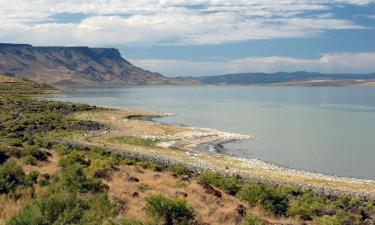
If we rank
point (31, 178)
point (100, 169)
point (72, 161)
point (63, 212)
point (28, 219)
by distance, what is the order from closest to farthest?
1. point (28, 219)
2. point (63, 212)
3. point (31, 178)
4. point (100, 169)
5. point (72, 161)

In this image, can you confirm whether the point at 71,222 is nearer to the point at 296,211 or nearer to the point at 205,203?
the point at 205,203

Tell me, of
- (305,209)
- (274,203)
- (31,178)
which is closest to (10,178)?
(31,178)

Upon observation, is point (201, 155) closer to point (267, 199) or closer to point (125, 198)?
point (267, 199)

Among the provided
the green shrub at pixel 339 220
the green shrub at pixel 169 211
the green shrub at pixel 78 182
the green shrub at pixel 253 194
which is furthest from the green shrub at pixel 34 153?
the green shrub at pixel 339 220

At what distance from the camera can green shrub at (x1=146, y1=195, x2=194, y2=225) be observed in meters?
15.2

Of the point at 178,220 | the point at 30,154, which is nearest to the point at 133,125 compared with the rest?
the point at 30,154

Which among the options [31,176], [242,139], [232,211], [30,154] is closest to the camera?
[232,211]

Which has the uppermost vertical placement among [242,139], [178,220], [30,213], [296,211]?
[30,213]

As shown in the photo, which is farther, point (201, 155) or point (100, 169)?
point (201, 155)

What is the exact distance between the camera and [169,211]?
15.4 meters

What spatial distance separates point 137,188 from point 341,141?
178 feet

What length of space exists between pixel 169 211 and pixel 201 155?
33.5 metres

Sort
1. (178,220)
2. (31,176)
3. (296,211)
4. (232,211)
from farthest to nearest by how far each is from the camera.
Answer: (296,211) → (31,176) → (232,211) → (178,220)

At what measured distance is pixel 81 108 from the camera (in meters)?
99.5
